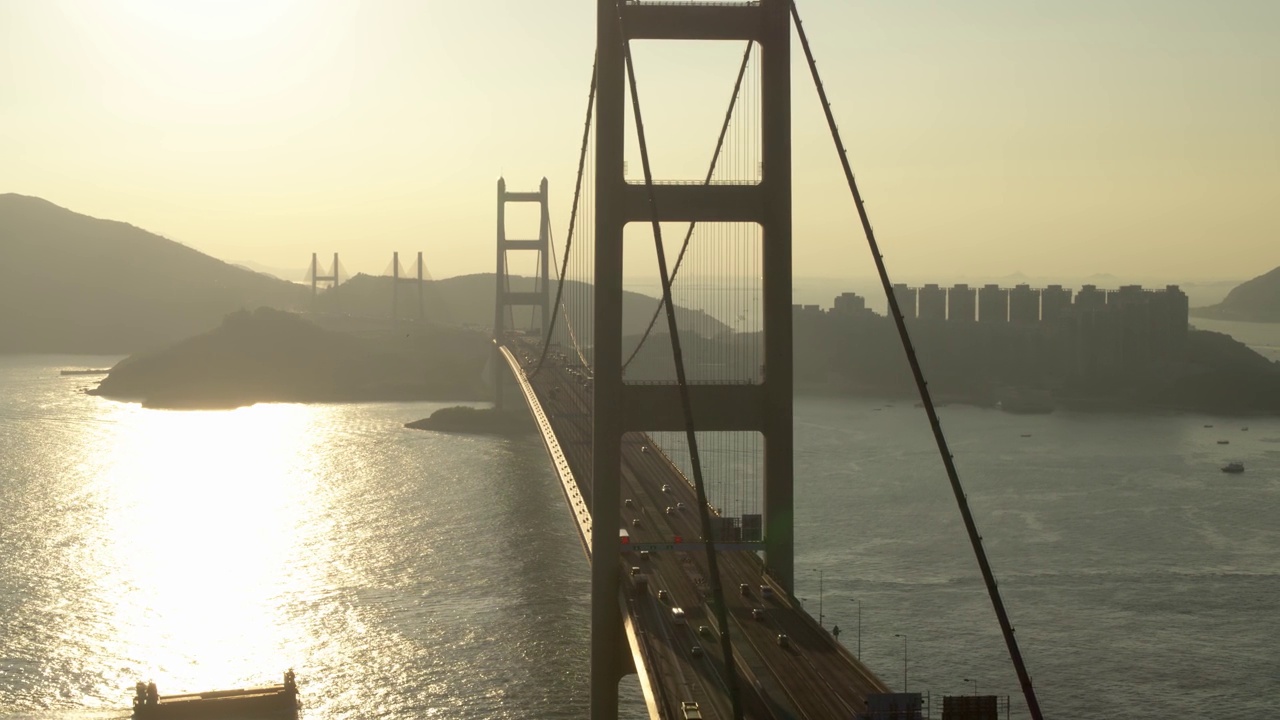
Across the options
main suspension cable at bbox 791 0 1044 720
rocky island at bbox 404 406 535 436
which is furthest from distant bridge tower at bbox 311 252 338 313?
main suspension cable at bbox 791 0 1044 720

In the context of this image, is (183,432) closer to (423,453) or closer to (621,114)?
(423,453)

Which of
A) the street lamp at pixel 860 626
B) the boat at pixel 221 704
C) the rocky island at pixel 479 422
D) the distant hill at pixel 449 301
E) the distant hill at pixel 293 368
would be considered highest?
the distant hill at pixel 449 301

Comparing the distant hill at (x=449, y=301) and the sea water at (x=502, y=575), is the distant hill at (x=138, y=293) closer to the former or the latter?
the distant hill at (x=449, y=301)

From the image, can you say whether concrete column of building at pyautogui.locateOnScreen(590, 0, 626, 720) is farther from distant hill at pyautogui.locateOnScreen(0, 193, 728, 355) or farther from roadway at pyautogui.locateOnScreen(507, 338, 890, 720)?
distant hill at pyautogui.locateOnScreen(0, 193, 728, 355)

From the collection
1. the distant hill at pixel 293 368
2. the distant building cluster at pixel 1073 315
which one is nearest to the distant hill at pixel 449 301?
the distant building cluster at pixel 1073 315

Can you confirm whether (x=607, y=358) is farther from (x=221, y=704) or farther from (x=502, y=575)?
(x=502, y=575)

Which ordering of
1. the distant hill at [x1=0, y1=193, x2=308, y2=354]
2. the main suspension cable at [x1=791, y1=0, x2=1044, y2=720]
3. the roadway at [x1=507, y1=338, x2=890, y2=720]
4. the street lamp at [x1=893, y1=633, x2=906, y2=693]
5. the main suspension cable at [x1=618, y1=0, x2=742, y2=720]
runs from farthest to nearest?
Answer: the distant hill at [x1=0, y1=193, x2=308, y2=354]
the street lamp at [x1=893, y1=633, x2=906, y2=693]
the roadway at [x1=507, y1=338, x2=890, y2=720]
the main suspension cable at [x1=618, y1=0, x2=742, y2=720]
the main suspension cable at [x1=791, y1=0, x2=1044, y2=720]

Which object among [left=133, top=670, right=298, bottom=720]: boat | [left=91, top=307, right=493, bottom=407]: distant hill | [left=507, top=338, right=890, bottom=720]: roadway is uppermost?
[left=91, top=307, right=493, bottom=407]: distant hill
